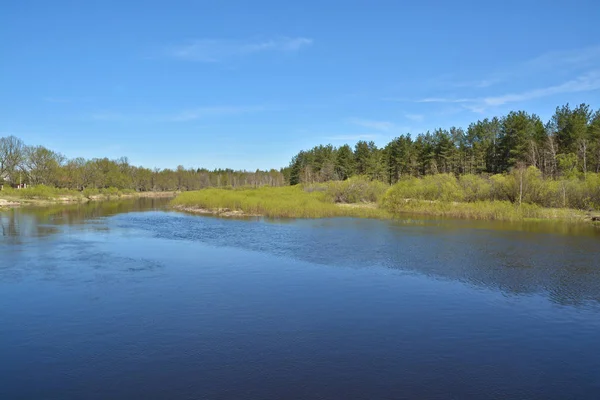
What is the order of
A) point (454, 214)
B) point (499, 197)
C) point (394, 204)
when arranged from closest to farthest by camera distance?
point (454, 214) → point (499, 197) → point (394, 204)

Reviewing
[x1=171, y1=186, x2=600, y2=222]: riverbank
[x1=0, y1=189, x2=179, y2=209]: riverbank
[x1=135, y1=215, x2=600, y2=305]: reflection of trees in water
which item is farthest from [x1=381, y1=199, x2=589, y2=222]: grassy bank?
[x1=0, y1=189, x2=179, y2=209]: riverbank

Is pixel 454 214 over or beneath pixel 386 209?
beneath

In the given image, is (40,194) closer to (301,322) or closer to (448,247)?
(448,247)

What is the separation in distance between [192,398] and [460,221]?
3120cm

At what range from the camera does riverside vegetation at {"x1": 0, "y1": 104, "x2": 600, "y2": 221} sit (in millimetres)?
39031

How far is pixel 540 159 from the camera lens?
55594 millimetres

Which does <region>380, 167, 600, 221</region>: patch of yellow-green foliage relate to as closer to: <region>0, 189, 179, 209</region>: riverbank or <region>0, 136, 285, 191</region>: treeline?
<region>0, 189, 179, 209</region>: riverbank

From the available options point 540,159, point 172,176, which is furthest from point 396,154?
point 172,176

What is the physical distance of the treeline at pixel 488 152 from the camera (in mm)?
50781

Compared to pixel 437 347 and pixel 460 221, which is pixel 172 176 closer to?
pixel 460 221

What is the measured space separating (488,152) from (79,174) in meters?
85.6

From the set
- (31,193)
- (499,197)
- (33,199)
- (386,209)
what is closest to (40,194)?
(31,193)

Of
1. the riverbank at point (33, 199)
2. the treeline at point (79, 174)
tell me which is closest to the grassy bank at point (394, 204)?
the riverbank at point (33, 199)

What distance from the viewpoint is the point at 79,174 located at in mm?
97688
